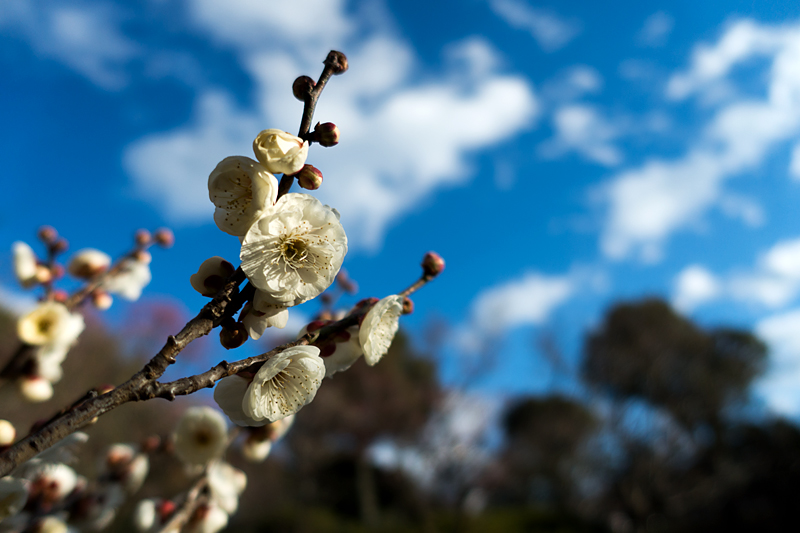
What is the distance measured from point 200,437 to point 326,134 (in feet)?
3.00

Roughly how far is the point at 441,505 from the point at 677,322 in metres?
9.33

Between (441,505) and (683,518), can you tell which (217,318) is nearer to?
(441,505)

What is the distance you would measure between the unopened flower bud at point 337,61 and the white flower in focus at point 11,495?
907 millimetres

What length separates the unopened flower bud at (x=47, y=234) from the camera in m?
1.52

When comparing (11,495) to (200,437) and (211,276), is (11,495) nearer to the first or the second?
(200,437)

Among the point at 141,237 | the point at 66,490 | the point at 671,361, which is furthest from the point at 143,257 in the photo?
the point at 671,361

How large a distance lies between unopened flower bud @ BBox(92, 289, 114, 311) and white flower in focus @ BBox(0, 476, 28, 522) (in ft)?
2.99

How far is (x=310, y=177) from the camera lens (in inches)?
A: 27.2

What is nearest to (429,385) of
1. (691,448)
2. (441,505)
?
(441,505)

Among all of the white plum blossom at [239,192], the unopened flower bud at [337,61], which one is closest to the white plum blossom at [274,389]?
the white plum blossom at [239,192]

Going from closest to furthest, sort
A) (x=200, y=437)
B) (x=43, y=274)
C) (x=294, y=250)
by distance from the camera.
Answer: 1. (x=294, y=250)
2. (x=200, y=437)
3. (x=43, y=274)

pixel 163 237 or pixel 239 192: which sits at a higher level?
pixel 163 237

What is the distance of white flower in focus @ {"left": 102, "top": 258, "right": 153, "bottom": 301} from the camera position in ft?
5.42

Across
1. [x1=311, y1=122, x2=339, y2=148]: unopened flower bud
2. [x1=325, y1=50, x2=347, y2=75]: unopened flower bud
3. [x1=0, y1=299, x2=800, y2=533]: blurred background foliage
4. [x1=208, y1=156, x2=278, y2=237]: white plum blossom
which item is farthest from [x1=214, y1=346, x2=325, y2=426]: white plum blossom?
[x1=0, y1=299, x2=800, y2=533]: blurred background foliage
